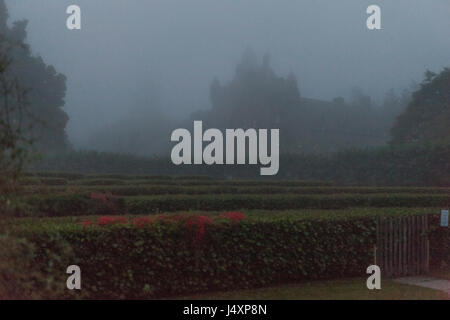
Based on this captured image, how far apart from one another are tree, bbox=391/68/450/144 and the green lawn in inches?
Answer: 1382

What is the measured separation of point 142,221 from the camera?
7.56 m

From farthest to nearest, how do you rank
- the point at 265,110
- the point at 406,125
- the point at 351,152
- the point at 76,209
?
the point at 265,110
the point at 406,125
the point at 351,152
the point at 76,209

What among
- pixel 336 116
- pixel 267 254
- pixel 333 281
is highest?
pixel 336 116

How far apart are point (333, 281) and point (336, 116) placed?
185ft

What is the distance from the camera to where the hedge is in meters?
7.06

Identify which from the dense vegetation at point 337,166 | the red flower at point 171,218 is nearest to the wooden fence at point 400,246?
the red flower at point 171,218

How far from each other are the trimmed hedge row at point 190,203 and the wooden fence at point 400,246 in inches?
204

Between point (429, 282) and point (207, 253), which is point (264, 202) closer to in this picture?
point (429, 282)

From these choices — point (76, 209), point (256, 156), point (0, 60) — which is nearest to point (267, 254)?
point (0, 60)

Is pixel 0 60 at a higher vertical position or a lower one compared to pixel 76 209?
higher

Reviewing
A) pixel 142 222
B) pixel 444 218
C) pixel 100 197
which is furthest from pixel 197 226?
pixel 100 197

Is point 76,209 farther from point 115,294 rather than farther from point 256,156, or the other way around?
point 256,156

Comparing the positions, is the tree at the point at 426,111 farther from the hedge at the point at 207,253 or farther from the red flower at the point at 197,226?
the red flower at the point at 197,226

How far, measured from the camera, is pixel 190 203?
13.5 metres
